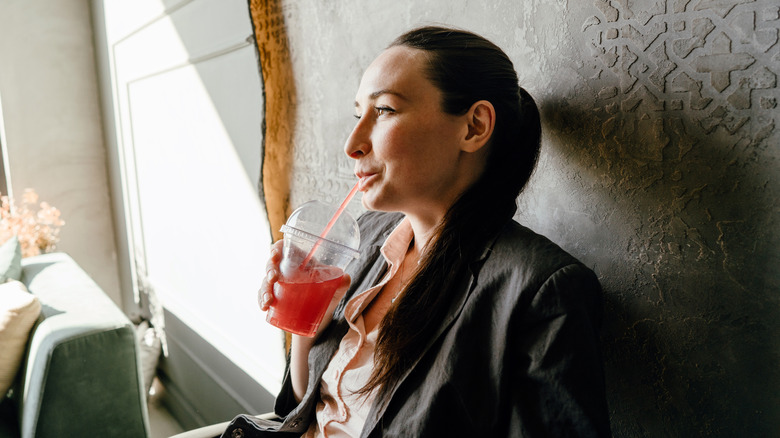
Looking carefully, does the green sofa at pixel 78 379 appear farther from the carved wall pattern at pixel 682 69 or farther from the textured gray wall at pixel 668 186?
the carved wall pattern at pixel 682 69

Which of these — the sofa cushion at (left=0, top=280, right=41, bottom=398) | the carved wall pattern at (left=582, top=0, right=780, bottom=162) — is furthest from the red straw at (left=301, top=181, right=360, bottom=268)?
the sofa cushion at (left=0, top=280, right=41, bottom=398)

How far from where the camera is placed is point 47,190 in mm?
3715

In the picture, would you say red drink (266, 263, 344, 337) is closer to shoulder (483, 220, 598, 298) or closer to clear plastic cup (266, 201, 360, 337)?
clear plastic cup (266, 201, 360, 337)

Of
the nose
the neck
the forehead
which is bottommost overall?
the neck

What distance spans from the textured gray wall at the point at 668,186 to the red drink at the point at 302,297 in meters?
0.43

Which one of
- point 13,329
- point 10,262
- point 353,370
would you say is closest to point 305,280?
point 353,370

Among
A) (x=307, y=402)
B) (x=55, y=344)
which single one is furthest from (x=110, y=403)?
(x=307, y=402)

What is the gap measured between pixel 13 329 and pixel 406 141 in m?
1.69

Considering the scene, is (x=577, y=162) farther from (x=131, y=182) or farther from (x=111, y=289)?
(x=111, y=289)

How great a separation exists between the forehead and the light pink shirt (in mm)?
334

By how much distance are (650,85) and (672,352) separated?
423 mm

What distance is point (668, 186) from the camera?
0.82 metres

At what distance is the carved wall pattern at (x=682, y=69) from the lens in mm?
705

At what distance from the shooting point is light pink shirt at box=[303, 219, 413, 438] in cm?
104
